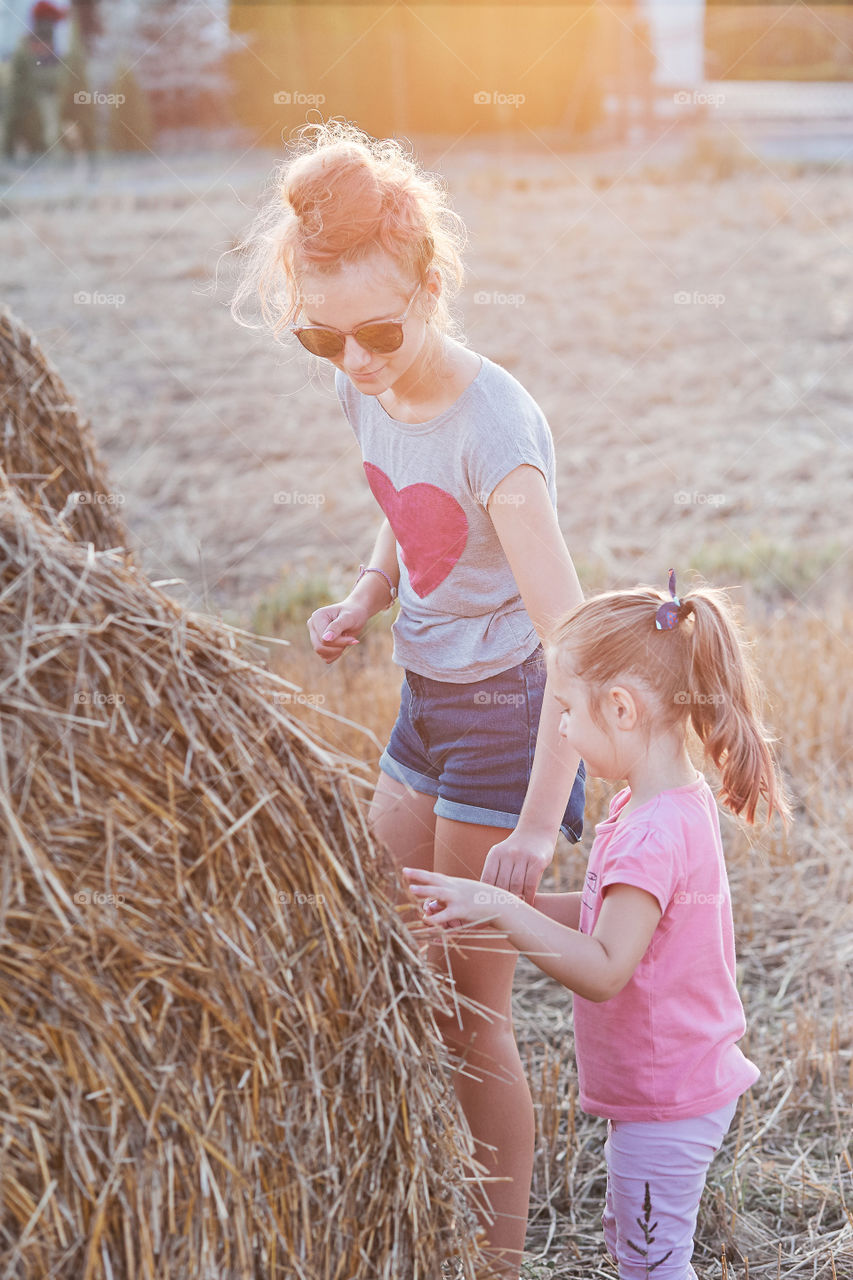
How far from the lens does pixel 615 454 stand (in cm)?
754

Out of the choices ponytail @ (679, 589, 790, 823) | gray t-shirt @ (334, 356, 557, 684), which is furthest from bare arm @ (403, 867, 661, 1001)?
gray t-shirt @ (334, 356, 557, 684)

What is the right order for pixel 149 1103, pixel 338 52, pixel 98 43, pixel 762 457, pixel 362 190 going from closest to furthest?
pixel 149 1103
pixel 362 190
pixel 762 457
pixel 338 52
pixel 98 43

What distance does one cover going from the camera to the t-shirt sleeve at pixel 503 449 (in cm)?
185

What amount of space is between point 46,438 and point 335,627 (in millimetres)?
981

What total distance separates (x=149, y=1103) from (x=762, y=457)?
660 cm

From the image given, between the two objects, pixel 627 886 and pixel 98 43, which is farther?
pixel 98 43

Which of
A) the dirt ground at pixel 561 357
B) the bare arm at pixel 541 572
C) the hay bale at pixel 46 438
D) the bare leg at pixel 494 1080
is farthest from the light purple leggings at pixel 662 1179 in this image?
the dirt ground at pixel 561 357

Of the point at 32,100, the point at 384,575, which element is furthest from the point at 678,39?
the point at 384,575

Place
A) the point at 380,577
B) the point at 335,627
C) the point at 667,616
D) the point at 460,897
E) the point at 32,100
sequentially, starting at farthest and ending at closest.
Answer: the point at 32,100
the point at 380,577
the point at 335,627
the point at 667,616
the point at 460,897

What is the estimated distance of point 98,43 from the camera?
635 inches

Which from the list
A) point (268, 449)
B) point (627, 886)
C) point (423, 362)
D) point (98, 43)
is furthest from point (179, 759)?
point (98, 43)

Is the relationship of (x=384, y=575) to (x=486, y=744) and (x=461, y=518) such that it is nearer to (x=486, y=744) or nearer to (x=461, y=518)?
(x=461, y=518)

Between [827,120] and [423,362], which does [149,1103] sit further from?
[827,120]

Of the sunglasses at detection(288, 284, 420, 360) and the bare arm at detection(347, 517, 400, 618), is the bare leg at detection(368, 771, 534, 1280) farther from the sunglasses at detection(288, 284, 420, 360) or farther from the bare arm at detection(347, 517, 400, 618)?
the sunglasses at detection(288, 284, 420, 360)
